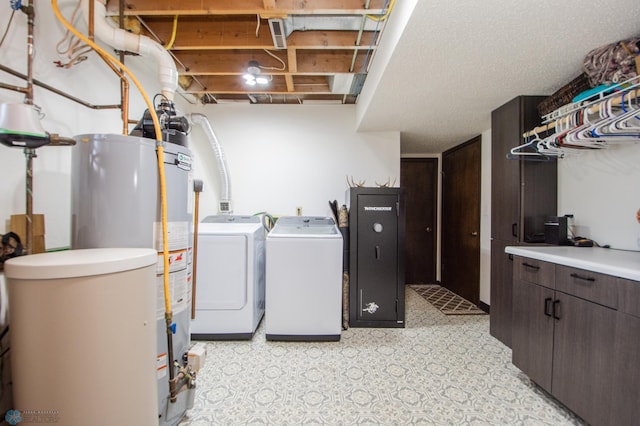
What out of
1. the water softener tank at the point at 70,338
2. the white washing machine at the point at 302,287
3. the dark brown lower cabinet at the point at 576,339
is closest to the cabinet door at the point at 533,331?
the dark brown lower cabinet at the point at 576,339

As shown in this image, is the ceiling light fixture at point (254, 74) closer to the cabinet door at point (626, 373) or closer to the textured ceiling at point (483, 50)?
the textured ceiling at point (483, 50)

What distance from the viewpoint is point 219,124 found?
3381 millimetres

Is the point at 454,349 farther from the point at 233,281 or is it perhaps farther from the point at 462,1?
the point at 462,1

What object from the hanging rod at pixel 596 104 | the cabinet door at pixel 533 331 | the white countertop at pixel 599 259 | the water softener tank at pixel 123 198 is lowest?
the cabinet door at pixel 533 331

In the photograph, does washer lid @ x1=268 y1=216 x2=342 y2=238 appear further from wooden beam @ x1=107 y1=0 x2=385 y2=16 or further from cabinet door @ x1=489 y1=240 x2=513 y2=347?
wooden beam @ x1=107 y1=0 x2=385 y2=16

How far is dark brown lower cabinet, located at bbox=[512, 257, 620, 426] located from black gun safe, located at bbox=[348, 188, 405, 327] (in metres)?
1.09

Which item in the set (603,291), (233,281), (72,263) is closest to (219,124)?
(233,281)

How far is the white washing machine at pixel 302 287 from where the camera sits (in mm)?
2365

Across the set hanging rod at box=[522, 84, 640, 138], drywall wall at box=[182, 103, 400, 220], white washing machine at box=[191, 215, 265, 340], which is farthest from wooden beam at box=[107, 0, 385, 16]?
white washing machine at box=[191, 215, 265, 340]

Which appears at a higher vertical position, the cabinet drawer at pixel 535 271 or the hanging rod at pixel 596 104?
the hanging rod at pixel 596 104

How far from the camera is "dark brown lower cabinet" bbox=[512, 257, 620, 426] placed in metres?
1.21

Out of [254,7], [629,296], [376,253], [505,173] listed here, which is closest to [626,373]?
[629,296]

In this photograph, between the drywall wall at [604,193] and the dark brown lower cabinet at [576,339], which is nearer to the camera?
the dark brown lower cabinet at [576,339]

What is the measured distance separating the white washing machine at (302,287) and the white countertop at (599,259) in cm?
143
